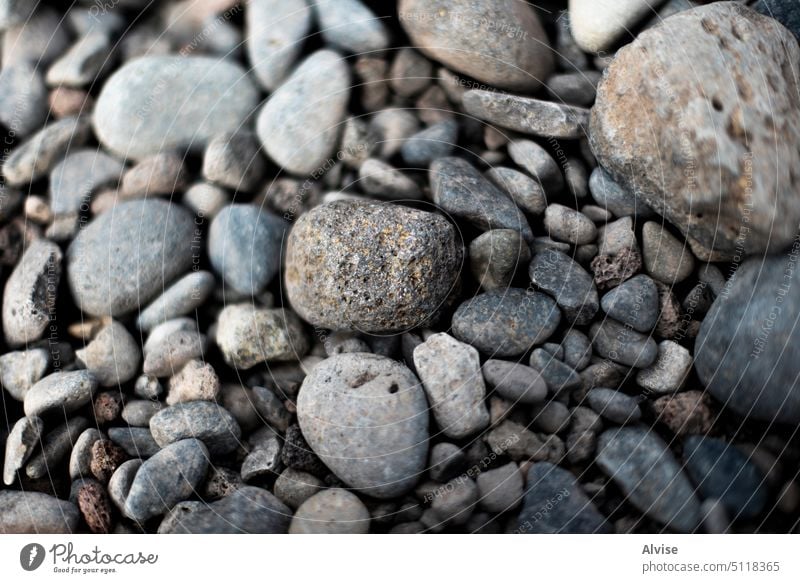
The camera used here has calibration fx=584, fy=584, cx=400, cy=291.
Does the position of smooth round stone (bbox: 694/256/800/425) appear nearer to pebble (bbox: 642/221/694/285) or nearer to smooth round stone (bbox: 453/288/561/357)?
pebble (bbox: 642/221/694/285)

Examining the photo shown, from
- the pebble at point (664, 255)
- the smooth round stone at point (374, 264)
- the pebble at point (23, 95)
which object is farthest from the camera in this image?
the pebble at point (23, 95)

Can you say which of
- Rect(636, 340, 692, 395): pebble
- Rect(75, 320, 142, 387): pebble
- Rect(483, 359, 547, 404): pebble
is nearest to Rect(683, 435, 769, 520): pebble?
Rect(636, 340, 692, 395): pebble

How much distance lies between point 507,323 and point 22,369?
1.24m

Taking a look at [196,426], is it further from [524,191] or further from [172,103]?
[524,191]

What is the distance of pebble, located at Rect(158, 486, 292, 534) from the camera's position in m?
1.36

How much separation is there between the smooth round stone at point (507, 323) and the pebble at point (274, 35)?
789 mm

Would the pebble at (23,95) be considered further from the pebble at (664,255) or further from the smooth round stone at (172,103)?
the pebble at (664,255)

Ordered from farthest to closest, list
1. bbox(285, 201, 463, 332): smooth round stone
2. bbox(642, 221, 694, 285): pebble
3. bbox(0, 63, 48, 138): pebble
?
bbox(0, 63, 48, 138): pebble < bbox(642, 221, 694, 285): pebble < bbox(285, 201, 463, 332): smooth round stone

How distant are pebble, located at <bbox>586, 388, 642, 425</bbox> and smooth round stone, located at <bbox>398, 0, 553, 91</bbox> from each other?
802mm

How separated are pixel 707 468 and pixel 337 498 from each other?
865 mm

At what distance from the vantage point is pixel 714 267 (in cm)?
144

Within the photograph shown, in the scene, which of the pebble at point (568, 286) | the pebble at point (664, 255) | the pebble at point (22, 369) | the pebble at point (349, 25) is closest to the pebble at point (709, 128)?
the pebble at point (664, 255)

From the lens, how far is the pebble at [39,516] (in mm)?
1393

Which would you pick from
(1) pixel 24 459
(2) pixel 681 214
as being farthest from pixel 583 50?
(1) pixel 24 459
